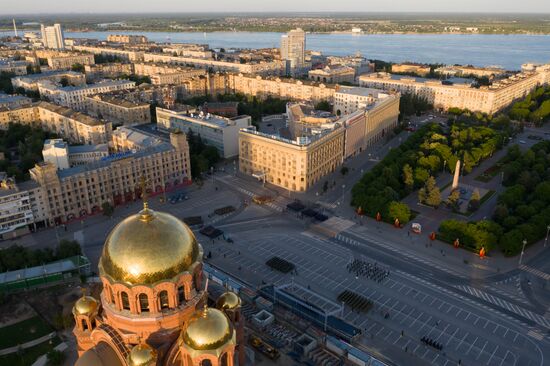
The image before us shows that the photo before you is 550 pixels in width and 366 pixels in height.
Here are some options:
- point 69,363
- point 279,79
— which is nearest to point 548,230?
point 69,363

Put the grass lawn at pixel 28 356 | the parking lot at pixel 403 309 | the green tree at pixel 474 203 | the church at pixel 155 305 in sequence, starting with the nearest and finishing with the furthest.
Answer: the church at pixel 155 305, the grass lawn at pixel 28 356, the parking lot at pixel 403 309, the green tree at pixel 474 203

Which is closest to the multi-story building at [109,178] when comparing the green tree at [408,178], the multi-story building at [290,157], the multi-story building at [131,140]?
the multi-story building at [131,140]

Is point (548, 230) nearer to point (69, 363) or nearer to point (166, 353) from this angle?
point (166, 353)

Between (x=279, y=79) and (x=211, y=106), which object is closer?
(x=211, y=106)

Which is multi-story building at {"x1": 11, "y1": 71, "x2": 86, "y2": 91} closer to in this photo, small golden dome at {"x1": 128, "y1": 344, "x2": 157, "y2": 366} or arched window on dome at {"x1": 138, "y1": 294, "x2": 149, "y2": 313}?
arched window on dome at {"x1": 138, "y1": 294, "x2": 149, "y2": 313}

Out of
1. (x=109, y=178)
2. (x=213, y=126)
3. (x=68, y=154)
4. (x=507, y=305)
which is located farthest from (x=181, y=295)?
(x=213, y=126)

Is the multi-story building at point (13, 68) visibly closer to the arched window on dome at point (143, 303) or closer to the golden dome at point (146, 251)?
the golden dome at point (146, 251)

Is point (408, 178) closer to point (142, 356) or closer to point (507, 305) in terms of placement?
point (507, 305)

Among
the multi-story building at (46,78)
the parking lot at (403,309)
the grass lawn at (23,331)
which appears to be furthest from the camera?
the multi-story building at (46,78)
